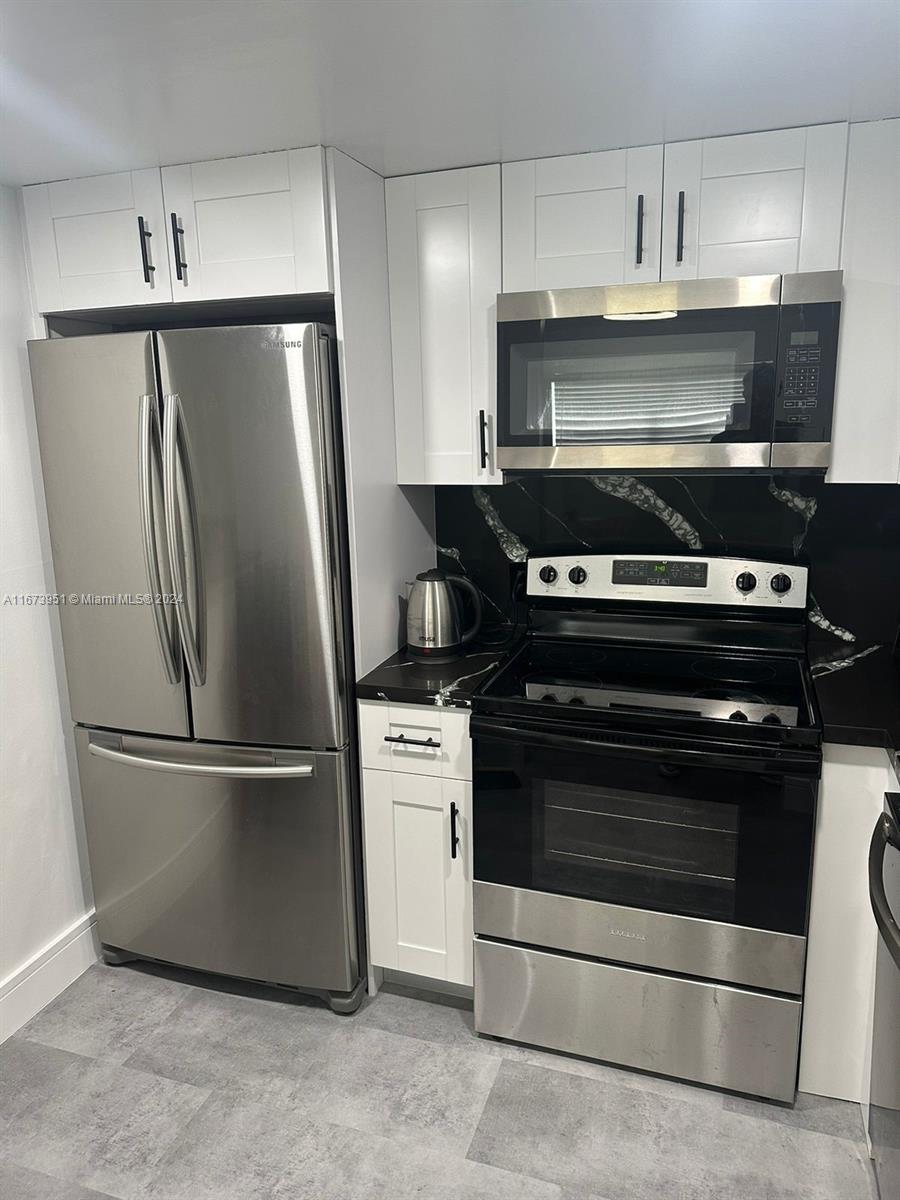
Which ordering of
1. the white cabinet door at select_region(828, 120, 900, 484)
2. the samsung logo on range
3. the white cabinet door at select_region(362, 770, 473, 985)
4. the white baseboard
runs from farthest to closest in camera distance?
the white baseboard < the white cabinet door at select_region(362, 770, 473, 985) < the samsung logo on range < the white cabinet door at select_region(828, 120, 900, 484)

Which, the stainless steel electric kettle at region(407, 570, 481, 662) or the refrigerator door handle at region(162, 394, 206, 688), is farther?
the stainless steel electric kettle at region(407, 570, 481, 662)

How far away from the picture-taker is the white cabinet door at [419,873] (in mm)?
2197

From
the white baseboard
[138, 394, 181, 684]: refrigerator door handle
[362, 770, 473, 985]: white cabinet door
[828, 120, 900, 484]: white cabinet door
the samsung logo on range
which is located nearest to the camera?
[828, 120, 900, 484]: white cabinet door

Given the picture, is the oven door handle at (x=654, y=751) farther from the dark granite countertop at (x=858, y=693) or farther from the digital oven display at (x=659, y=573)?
the digital oven display at (x=659, y=573)

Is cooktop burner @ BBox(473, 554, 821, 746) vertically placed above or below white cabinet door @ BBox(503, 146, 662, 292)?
below

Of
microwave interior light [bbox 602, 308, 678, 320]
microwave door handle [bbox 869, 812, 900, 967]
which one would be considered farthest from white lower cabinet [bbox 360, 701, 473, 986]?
microwave interior light [bbox 602, 308, 678, 320]

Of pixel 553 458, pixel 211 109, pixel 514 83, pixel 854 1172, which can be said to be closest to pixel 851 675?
pixel 553 458

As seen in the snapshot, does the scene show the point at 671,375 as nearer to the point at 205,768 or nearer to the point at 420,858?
the point at 420,858

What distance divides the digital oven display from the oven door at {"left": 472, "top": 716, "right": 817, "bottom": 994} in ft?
2.02

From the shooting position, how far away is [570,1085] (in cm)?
207

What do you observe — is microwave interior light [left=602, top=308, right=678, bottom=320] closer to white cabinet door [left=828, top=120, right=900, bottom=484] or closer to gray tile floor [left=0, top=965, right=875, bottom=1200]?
white cabinet door [left=828, top=120, right=900, bottom=484]

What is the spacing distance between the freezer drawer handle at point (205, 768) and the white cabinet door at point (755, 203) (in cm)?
158

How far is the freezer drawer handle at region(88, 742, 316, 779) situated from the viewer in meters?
2.20

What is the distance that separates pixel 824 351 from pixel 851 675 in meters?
0.81
